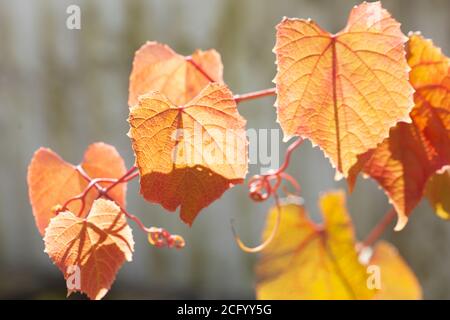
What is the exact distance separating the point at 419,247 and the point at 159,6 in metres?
1.04

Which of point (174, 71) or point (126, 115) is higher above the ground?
point (126, 115)

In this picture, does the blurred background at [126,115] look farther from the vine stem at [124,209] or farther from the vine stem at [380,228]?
the vine stem at [124,209]

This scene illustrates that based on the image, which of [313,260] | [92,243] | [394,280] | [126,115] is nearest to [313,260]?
[313,260]

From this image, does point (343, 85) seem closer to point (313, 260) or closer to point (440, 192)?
point (440, 192)

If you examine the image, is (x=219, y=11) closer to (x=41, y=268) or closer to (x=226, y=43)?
(x=226, y=43)

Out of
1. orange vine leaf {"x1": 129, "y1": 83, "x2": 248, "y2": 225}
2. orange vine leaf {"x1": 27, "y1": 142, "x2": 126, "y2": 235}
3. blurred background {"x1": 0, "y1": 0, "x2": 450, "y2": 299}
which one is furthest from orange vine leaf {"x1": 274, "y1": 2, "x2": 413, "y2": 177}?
blurred background {"x1": 0, "y1": 0, "x2": 450, "y2": 299}

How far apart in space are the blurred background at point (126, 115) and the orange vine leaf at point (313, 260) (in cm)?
161

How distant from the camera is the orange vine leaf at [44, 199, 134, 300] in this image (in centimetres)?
36

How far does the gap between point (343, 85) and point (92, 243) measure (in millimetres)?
136

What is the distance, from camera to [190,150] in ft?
1.13

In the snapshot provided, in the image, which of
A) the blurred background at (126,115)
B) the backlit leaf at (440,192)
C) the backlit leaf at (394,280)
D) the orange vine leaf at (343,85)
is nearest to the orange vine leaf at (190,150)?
the orange vine leaf at (343,85)

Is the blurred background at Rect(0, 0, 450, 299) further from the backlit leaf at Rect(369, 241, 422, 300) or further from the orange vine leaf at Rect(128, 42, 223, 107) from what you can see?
the orange vine leaf at Rect(128, 42, 223, 107)

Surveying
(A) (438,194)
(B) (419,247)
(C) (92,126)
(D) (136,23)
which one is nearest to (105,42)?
(D) (136,23)

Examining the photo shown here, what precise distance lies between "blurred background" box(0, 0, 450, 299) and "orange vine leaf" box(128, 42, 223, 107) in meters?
1.73
